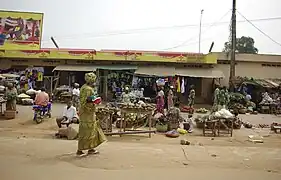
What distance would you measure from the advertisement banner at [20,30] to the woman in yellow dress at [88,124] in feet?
54.8

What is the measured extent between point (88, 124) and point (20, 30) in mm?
18016

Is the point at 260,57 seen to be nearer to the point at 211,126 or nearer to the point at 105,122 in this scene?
the point at 211,126

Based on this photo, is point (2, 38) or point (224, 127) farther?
point (2, 38)

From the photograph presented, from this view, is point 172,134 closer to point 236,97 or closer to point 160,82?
point 236,97

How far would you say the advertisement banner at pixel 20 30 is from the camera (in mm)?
22125

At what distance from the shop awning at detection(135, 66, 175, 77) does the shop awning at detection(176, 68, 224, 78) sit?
489mm

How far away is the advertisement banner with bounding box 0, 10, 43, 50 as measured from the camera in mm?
22125

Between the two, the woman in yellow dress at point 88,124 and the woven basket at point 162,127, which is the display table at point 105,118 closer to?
the woven basket at point 162,127

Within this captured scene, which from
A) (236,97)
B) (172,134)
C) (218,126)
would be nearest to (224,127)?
(218,126)

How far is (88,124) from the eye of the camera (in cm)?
647

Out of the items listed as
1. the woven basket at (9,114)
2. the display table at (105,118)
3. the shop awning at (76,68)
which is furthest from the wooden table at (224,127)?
the shop awning at (76,68)

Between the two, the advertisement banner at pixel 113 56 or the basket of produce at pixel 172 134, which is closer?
the basket of produce at pixel 172 134

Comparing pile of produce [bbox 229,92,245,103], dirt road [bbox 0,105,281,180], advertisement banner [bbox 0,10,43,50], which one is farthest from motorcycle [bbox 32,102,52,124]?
pile of produce [bbox 229,92,245,103]

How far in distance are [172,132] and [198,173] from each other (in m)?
4.96
